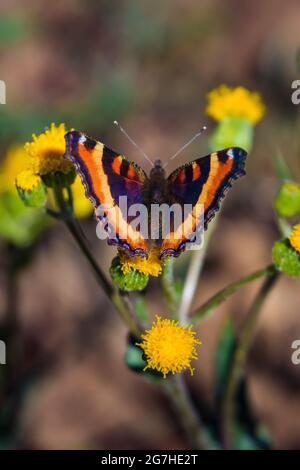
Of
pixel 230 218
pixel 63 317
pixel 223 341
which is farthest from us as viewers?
pixel 230 218

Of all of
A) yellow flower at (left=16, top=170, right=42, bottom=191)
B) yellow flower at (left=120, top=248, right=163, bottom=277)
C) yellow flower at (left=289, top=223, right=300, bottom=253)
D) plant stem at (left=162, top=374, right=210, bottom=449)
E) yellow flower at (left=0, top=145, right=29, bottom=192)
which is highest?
yellow flower at (left=0, top=145, right=29, bottom=192)

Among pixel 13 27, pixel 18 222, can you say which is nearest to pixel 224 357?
pixel 18 222

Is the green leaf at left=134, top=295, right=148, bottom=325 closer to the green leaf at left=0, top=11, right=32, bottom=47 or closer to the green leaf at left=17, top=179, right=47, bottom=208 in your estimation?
the green leaf at left=17, top=179, right=47, bottom=208

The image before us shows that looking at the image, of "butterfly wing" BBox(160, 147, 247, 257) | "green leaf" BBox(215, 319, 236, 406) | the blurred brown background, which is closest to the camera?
"butterfly wing" BBox(160, 147, 247, 257)

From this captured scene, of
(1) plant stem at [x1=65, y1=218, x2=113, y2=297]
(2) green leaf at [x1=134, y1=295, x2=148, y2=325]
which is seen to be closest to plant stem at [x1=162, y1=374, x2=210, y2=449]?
(2) green leaf at [x1=134, y1=295, x2=148, y2=325]

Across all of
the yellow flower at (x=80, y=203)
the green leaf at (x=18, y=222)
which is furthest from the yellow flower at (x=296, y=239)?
the green leaf at (x=18, y=222)

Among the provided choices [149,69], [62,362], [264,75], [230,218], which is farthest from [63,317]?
[264,75]
